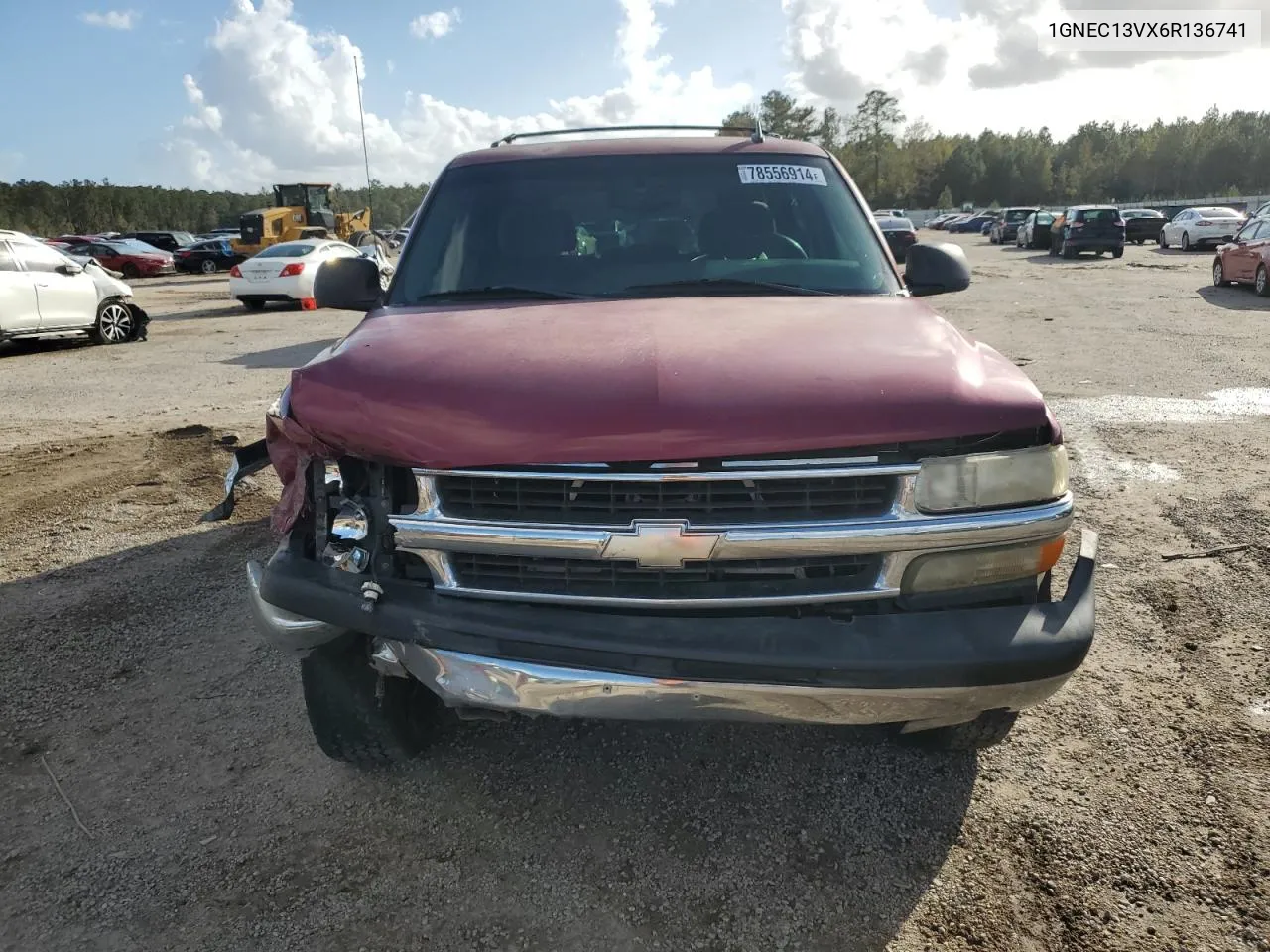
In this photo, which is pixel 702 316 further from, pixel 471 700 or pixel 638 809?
pixel 638 809

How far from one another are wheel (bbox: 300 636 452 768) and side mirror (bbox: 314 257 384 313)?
149 centimetres

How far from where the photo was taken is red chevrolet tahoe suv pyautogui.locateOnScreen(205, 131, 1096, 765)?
80.8 inches

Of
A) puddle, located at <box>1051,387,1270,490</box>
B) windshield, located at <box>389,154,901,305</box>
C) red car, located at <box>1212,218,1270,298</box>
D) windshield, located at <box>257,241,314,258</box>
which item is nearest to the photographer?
windshield, located at <box>389,154,901,305</box>

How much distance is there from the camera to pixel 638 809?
264 centimetres

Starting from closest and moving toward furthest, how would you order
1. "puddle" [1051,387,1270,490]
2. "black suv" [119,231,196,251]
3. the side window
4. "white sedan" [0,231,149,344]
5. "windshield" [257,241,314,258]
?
"puddle" [1051,387,1270,490] < "white sedan" [0,231,149,344] < the side window < "windshield" [257,241,314,258] < "black suv" [119,231,196,251]

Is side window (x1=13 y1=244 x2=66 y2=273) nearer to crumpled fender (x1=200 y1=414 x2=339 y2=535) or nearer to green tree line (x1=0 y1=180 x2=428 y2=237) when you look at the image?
crumpled fender (x1=200 y1=414 x2=339 y2=535)

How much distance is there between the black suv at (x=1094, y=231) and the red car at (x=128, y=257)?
32585 millimetres

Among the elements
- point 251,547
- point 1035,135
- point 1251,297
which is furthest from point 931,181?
point 251,547

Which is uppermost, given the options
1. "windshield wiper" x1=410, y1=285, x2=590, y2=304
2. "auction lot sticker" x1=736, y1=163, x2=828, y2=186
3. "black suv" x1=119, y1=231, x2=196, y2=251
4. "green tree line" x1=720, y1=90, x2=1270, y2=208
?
"green tree line" x1=720, y1=90, x2=1270, y2=208

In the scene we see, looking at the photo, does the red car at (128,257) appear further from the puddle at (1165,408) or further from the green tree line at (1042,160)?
the green tree line at (1042,160)

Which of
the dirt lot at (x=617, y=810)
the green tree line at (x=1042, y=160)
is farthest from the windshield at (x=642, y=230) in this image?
the green tree line at (x=1042, y=160)

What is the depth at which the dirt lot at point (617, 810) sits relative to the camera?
2234mm

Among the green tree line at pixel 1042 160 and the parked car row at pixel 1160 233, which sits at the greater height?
the green tree line at pixel 1042 160

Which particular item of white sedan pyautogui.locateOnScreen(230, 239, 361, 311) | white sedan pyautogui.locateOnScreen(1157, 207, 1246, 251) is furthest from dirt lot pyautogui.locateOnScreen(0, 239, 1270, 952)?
white sedan pyautogui.locateOnScreen(1157, 207, 1246, 251)
